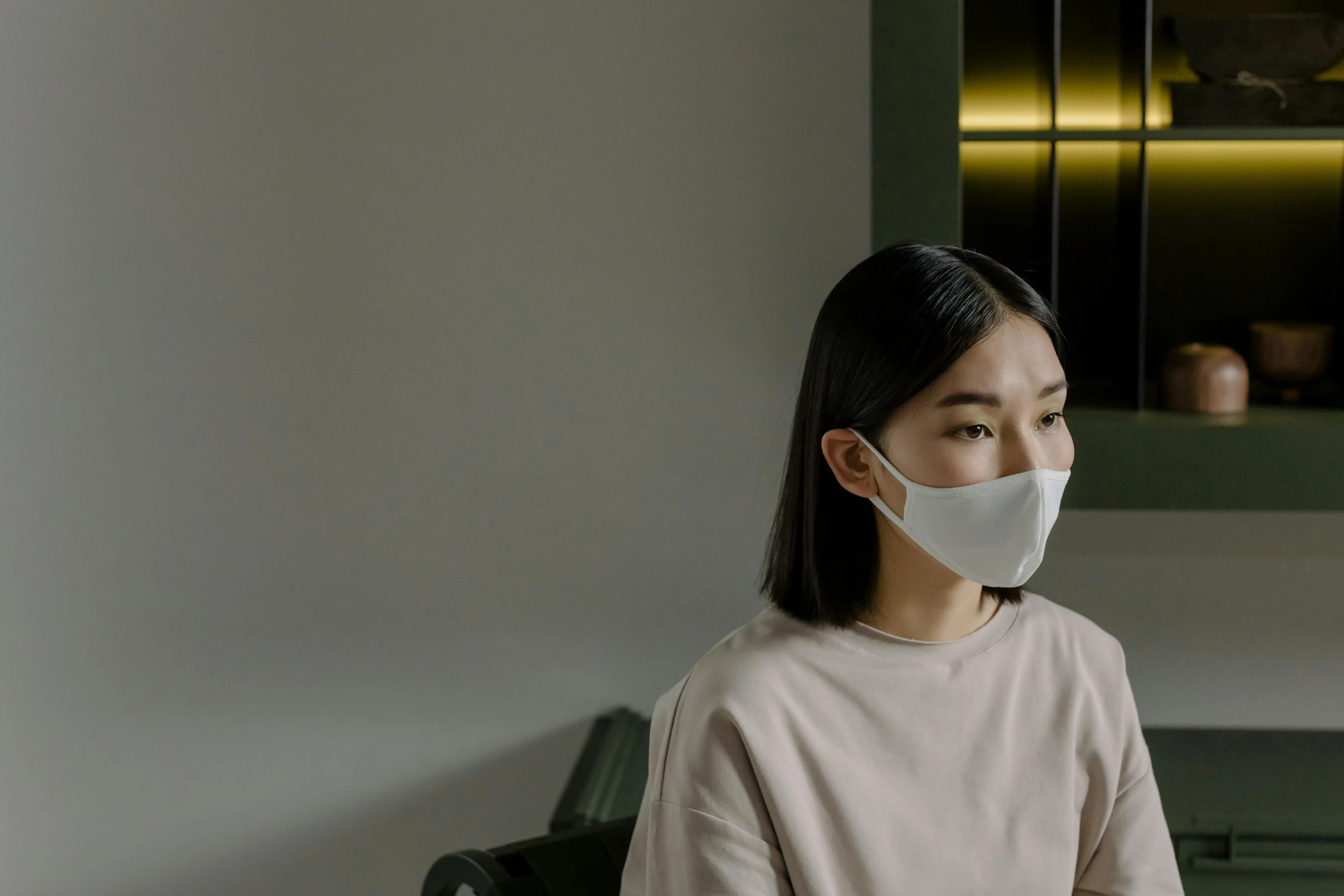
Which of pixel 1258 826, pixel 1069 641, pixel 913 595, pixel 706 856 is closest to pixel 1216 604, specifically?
pixel 1258 826

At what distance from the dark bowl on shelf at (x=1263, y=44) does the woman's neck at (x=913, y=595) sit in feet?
2.94

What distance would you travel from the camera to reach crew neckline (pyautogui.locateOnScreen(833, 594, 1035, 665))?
1106mm

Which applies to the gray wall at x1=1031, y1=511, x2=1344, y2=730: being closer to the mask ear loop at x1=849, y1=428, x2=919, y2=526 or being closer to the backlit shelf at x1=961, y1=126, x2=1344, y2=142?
the backlit shelf at x1=961, y1=126, x2=1344, y2=142

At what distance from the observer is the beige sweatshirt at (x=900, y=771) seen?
40.8 inches

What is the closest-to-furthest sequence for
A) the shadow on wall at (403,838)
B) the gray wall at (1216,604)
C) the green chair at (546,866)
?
the green chair at (546,866), the gray wall at (1216,604), the shadow on wall at (403,838)

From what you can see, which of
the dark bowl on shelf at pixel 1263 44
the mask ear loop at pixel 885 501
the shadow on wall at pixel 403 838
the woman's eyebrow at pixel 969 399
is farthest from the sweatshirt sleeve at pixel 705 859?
the dark bowl on shelf at pixel 1263 44

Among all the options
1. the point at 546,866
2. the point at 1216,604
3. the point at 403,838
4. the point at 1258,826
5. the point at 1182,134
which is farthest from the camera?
the point at 403,838

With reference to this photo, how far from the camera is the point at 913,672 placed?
3.62 feet

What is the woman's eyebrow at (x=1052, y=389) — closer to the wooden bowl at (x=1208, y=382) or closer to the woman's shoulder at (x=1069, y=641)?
the woman's shoulder at (x=1069, y=641)

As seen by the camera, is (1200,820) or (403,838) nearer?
(1200,820)

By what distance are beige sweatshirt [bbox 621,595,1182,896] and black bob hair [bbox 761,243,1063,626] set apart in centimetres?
5

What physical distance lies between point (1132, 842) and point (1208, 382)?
0.69 m

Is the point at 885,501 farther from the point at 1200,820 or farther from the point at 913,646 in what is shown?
the point at 1200,820

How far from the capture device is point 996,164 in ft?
5.59
